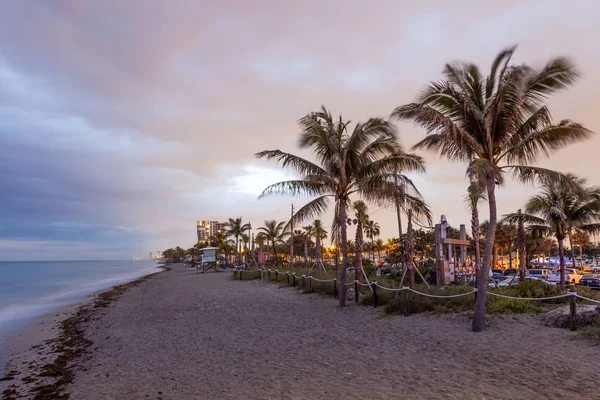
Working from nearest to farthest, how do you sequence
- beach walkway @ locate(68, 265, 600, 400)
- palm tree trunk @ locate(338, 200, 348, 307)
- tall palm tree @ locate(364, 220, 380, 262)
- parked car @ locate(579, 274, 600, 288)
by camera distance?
beach walkway @ locate(68, 265, 600, 400)
palm tree trunk @ locate(338, 200, 348, 307)
parked car @ locate(579, 274, 600, 288)
tall palm tree @ locate(364, 220, 380, 262)

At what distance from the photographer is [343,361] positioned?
7961 mm

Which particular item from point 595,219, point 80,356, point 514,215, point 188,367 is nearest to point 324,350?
point 188,367

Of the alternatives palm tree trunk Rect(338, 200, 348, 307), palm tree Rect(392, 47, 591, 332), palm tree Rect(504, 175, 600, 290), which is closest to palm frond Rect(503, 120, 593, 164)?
palm tree Rect(392, 47, 591, 332)

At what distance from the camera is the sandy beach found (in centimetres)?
621

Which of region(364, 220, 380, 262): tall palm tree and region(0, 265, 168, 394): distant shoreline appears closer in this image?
region(0, 265, 168, 394): distant shoreline

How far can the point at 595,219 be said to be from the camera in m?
20.9

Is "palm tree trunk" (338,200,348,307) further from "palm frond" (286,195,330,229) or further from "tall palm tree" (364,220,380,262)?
"tall palm tree" (364,220,380,262)

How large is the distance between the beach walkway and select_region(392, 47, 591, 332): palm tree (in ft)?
5.84

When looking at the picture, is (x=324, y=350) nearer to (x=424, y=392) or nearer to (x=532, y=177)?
(x=424, y=392)

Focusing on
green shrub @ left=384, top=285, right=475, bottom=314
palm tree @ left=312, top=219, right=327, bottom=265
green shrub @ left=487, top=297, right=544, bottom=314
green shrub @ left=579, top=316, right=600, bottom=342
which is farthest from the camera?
palm tree @ left=312, top=219, right=327, bottom=265

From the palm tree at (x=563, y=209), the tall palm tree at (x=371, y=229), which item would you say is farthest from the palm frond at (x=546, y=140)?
the tall palm tree at (x=371, y=229)

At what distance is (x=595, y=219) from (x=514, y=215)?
384cm

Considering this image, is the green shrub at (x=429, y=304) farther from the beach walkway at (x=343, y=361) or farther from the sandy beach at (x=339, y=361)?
the beach walkway at (x=343, y=361)

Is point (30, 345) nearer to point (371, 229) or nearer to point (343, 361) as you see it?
point (343, 361)
